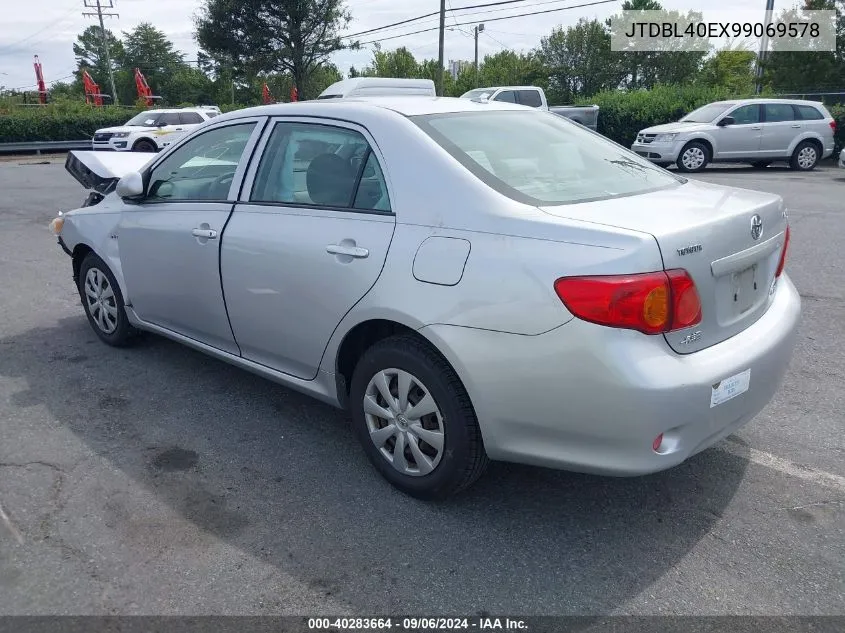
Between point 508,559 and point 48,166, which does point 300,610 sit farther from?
point 48,166

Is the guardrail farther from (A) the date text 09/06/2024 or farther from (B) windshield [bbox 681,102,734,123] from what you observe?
(A) the date text 09/06/2024

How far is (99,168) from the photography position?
5.87m

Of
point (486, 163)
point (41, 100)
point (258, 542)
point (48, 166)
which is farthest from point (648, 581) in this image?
point (41, 100)

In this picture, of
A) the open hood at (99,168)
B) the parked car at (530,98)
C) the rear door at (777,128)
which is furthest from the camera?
the parked car at (530,98)

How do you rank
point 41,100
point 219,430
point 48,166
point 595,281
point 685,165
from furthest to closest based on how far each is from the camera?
point 41,100 → point 48,166 → point 685,165 → point 219,430 → point 595,281

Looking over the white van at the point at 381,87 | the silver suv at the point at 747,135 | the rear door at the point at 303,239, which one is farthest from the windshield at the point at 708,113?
the rear door at the point at 303,239

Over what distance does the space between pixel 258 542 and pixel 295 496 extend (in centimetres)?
37

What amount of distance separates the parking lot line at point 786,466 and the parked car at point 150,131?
21.8 metres

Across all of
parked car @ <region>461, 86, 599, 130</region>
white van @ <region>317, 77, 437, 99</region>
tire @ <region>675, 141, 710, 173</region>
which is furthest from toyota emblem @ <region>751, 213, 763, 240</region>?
parked car @ <region>461, 86, 599, 130</region>

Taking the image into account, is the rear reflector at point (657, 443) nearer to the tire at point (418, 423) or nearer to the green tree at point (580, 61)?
the tire at point (418, 423)

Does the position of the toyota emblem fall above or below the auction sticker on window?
above

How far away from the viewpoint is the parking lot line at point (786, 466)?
127 inches

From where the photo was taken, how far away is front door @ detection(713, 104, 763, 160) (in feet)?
55.6

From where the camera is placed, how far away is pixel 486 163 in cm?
310
